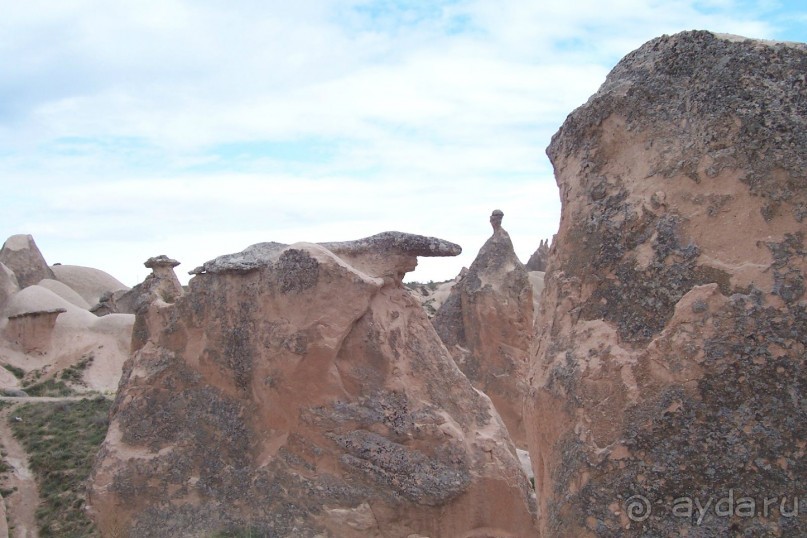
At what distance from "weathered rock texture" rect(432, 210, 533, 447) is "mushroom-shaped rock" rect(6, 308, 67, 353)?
924cm

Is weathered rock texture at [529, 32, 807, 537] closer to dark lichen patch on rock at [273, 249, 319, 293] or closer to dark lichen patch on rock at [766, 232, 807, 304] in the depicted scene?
dark lichen patch on rock at [766, 232, 807, 304]

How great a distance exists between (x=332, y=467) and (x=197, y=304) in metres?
2.25

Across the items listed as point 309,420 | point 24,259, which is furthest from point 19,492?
point 24,259

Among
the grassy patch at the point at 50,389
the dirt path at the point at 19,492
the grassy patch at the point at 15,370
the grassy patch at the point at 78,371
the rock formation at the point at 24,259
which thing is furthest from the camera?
the rock formation at the point at 24,259

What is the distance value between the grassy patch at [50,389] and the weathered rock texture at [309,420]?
8566 millimetres

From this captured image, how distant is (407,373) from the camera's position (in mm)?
7359

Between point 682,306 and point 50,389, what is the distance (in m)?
15.5

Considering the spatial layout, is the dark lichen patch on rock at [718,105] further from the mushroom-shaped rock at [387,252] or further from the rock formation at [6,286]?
the rock formation at [6,286]

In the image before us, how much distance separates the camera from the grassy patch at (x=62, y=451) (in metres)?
9.84

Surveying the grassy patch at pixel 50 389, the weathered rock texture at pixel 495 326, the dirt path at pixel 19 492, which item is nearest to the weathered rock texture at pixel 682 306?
the dirt path at pixel 19 492

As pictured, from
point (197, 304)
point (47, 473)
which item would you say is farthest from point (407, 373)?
point (47, 473)

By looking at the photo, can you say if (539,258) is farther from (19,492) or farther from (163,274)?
(19,492)

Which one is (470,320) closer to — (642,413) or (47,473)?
(47,473)

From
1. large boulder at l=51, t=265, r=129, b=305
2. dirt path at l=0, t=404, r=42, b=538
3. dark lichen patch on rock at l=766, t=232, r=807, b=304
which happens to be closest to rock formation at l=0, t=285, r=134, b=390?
dirt path at l=0, t=404, r=42, b=538
